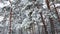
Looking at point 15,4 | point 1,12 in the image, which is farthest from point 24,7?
point 1,12

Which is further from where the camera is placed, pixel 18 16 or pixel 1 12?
pixel 1 12

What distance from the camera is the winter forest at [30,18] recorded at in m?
1.45

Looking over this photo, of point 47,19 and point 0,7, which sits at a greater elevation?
point 0,7

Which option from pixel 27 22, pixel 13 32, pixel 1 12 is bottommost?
pixel 13 32

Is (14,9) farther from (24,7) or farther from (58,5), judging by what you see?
(58,5)

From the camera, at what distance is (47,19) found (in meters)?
1.50

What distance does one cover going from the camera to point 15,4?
5.27ft

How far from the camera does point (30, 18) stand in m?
1.52

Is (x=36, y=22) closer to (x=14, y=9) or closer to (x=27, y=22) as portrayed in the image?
(x=27, y=22)

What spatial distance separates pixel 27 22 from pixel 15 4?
25 centimetres

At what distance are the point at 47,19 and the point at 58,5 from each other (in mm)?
244

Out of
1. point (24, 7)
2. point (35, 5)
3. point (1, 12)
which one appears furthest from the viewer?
point (1, 12)

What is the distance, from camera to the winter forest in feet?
4.77

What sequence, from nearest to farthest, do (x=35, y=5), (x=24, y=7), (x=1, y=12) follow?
(x=35, y=5) → (x=24, y=7) → (x=1, y=12)
